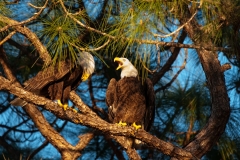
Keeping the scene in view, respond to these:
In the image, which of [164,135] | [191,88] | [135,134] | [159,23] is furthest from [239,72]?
[159,23]

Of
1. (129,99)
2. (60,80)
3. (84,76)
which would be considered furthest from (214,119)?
(60,80)

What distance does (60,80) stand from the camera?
12.5ft

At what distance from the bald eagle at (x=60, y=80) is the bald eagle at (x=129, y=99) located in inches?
14.6

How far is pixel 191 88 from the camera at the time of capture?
15.4 feet

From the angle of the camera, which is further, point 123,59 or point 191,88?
point 191,88

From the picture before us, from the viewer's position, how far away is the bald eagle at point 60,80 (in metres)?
3.73

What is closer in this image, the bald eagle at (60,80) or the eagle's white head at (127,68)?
the bald eagle at (60,80)

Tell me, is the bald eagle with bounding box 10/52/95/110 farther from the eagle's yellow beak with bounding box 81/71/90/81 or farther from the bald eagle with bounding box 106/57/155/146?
the bald eagle with bounding box 106/57/155/146

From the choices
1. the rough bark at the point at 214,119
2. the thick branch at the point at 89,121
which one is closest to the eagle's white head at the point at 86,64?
the thick branch at the point at 89,121

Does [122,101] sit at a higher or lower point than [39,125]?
higher

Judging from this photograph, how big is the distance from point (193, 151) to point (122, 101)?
0.78 m

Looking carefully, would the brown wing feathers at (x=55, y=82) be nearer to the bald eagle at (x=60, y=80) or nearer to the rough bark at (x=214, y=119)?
the bald eagle at (x=60, y=80)

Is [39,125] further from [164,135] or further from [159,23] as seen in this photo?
[159,23]

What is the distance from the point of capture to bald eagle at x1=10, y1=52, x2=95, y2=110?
12.2 ft
